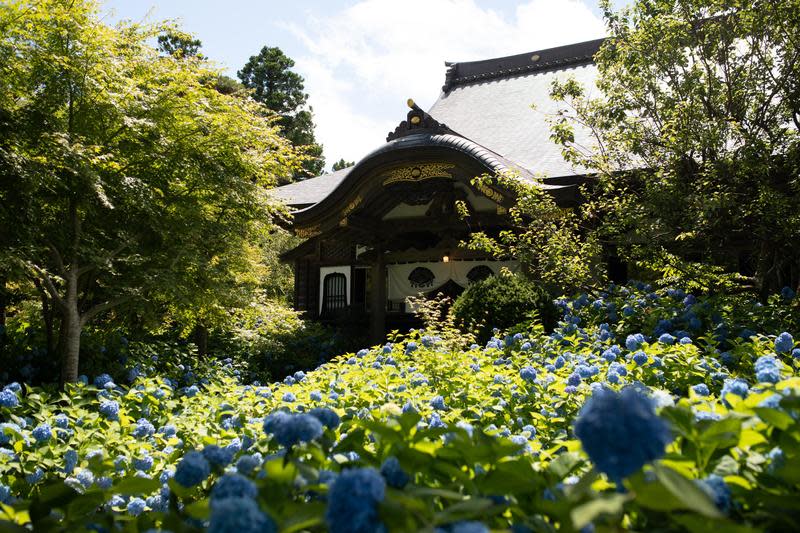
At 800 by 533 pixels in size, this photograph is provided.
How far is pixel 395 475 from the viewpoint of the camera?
1379 millimetres

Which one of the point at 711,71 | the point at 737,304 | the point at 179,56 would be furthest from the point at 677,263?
the point at 179,56

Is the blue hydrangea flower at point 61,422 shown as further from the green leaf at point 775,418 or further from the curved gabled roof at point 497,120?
the curved gabled roof at point 497,120

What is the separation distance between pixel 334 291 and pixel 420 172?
19.5ft

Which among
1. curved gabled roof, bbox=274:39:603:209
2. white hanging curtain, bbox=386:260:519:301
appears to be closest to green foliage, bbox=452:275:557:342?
curved gabled roof, bbox=274:39:603:209

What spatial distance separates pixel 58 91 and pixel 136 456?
4316 millimetres

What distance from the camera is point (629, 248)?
7848 mm

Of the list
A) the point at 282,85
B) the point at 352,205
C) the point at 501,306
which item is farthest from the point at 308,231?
the point at 282,85

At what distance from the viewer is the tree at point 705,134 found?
6172mm

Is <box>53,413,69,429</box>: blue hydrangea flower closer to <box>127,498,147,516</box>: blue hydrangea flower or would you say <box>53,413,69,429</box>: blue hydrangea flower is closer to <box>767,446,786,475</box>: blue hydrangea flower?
<box>127,498,147,516</box>: blue hydrangea flower

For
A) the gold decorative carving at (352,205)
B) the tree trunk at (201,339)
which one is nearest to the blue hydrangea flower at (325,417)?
the tree trunk at (201,339)

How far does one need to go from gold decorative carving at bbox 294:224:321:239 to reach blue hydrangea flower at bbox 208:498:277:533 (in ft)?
36.3

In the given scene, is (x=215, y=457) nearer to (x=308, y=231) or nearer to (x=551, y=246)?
(x=551, y=246)

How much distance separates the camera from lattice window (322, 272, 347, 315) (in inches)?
616

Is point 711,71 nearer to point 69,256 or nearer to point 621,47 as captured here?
point 621,47
